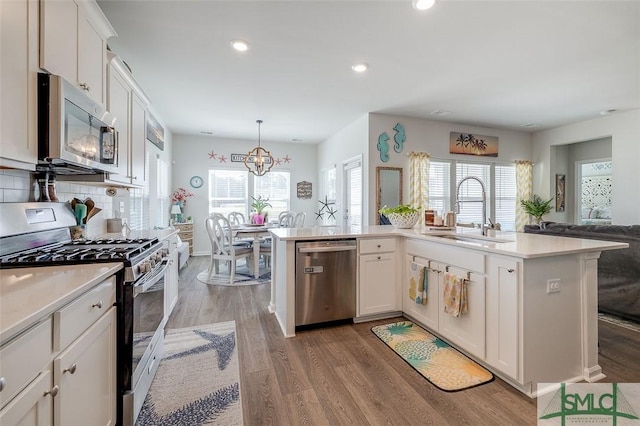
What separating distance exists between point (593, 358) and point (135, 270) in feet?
9.69

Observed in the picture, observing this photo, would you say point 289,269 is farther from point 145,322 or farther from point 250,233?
point 250,233

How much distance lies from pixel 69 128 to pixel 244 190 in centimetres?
565

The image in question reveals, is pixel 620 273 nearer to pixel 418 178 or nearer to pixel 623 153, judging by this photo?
pixel 418 178

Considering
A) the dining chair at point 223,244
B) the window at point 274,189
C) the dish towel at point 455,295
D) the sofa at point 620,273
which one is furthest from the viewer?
the window at point 274,189

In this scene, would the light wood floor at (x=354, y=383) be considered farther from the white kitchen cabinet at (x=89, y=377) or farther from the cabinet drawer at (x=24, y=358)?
the cabinet drawer at (x=24, y=358)

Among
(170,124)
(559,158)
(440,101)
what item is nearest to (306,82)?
(440,101)

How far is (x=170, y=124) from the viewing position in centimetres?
571

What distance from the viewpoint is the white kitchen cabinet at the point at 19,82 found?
1.17 metres

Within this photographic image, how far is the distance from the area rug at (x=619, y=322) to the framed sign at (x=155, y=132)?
19.9 ft

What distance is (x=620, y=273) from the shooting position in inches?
111

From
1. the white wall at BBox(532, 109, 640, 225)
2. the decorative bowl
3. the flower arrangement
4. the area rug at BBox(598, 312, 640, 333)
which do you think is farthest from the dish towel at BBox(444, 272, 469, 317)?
the flower arrangement

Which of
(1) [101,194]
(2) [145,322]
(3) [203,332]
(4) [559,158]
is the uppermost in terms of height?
(4) [559,158]

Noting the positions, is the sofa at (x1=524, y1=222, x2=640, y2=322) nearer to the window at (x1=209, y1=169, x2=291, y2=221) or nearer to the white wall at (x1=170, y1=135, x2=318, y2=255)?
the window at (x1=209, y1=169, x2=291, y2=221)

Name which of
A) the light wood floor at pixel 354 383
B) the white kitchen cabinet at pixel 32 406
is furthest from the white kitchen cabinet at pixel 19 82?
the light wood floor at pixel 354 383
